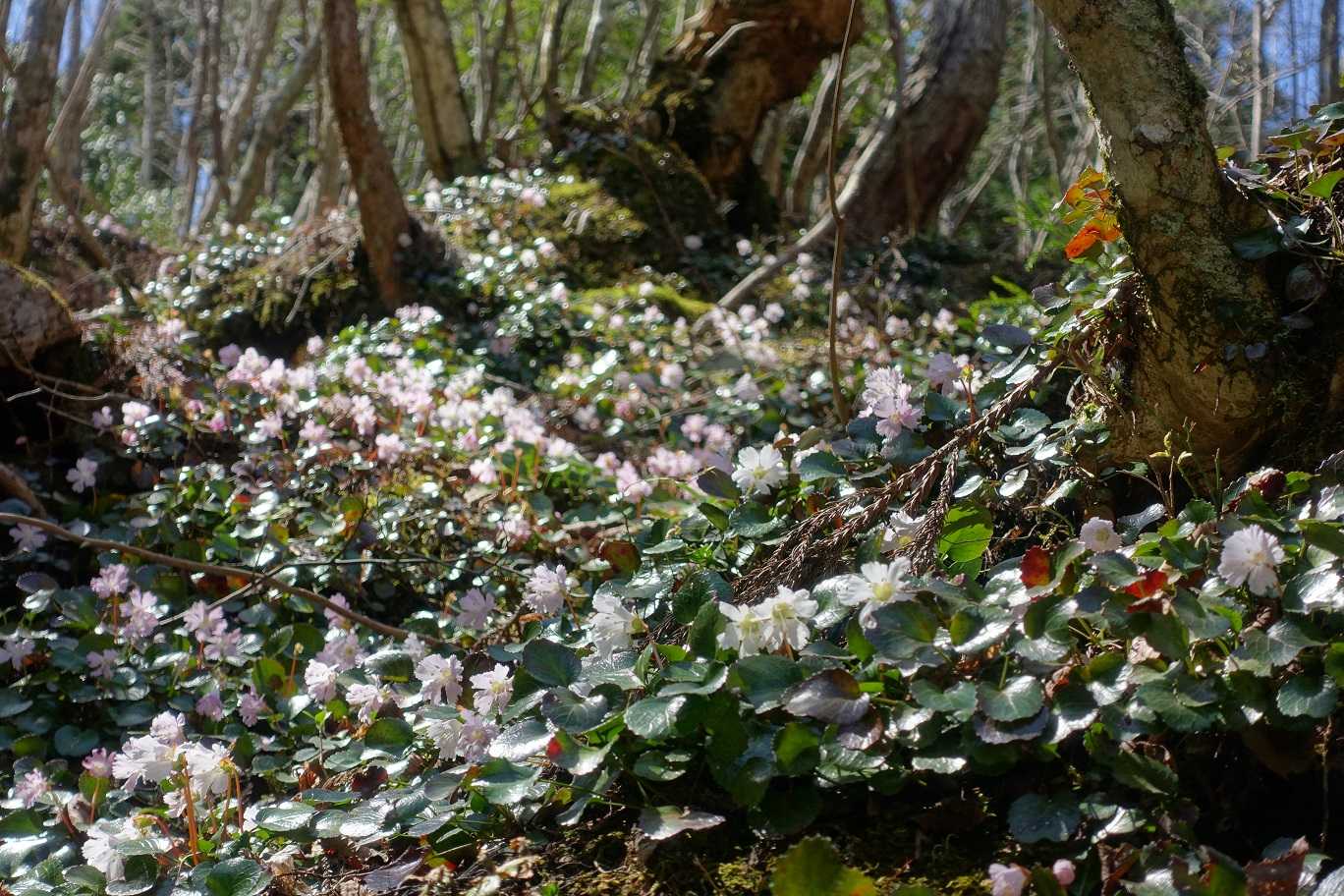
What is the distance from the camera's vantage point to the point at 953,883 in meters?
1.31

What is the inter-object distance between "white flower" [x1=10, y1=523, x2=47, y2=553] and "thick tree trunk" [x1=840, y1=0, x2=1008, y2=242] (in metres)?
5.90

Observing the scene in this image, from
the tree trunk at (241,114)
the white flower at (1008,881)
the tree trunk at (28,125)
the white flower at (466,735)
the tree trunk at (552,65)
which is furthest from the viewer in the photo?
the tree trunk at (241,114)

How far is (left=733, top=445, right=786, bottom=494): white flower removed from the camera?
6.81ft

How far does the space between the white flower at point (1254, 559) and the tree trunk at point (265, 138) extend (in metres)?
10.4

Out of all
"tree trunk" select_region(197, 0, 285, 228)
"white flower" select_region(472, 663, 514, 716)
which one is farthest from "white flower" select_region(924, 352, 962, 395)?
"tree trunk" select_region(197, 0, 285, 228)

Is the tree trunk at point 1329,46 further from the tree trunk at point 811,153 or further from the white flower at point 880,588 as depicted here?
the white flower at point 880,588

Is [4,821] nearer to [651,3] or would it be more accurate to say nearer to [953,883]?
[953,883]

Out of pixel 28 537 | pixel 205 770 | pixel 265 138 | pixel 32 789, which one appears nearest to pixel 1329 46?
pixel 28 537

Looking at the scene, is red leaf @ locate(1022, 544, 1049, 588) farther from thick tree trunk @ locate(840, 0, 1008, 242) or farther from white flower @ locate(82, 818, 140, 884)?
thick tree trunk @ locate(840, 0, 1008, 242)

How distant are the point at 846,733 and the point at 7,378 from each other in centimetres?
323

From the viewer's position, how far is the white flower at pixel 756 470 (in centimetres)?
207

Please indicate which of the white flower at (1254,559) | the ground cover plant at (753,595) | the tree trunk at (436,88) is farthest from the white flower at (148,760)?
the tree trunk at (436,88)

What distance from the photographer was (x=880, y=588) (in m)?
1.44

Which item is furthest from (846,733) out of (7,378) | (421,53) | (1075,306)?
(421,53)
